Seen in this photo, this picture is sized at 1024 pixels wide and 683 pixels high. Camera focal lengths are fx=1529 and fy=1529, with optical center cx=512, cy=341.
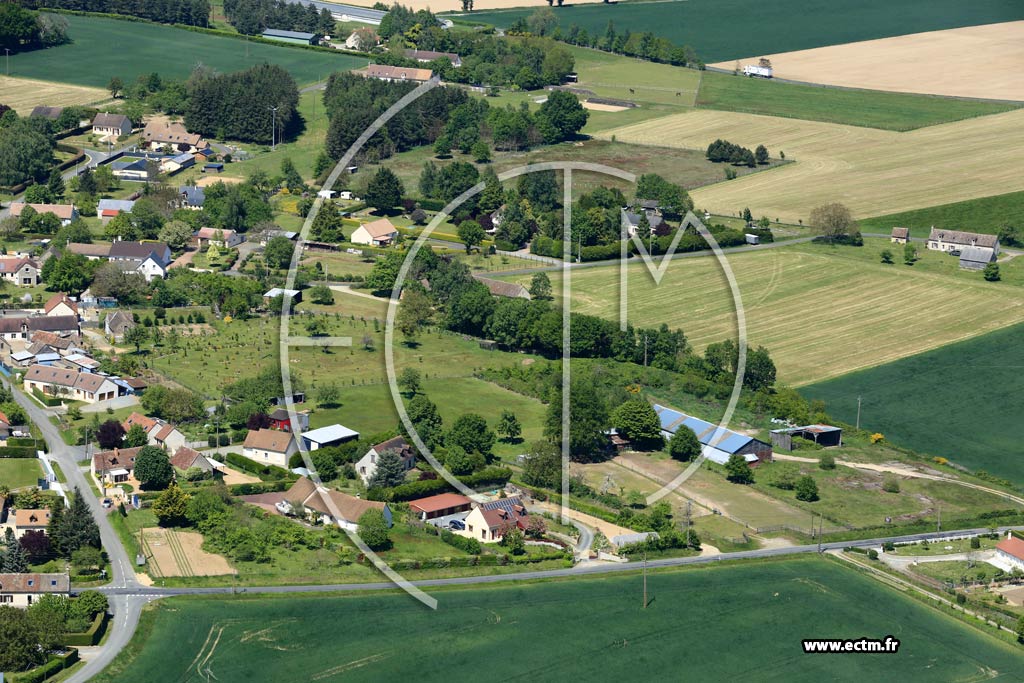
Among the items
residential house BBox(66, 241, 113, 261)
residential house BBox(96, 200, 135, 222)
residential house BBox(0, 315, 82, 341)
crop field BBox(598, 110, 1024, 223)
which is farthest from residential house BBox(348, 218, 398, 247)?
residential house BBox(0, 315, 82, 341)

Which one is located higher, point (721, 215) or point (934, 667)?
point (721, 215)

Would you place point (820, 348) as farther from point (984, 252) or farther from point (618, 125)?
point (618, 125)

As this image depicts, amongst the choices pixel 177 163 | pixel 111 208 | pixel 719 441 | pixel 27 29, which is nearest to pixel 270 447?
pixel 719 441

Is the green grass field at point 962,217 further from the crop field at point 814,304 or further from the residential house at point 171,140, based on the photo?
the residential house at point 171,140

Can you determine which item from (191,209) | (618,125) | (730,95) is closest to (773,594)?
(191,209)

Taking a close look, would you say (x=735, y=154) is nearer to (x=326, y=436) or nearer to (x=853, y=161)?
(x=853, y=161)

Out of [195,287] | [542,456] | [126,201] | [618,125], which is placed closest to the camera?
[542,456]

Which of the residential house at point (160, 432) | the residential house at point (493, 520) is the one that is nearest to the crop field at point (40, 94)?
the residential house at point (160, 432)

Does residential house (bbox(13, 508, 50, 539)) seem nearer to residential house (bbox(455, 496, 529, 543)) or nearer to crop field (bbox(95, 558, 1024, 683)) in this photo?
crop field (bbox(95, 558, 1024, 683))
